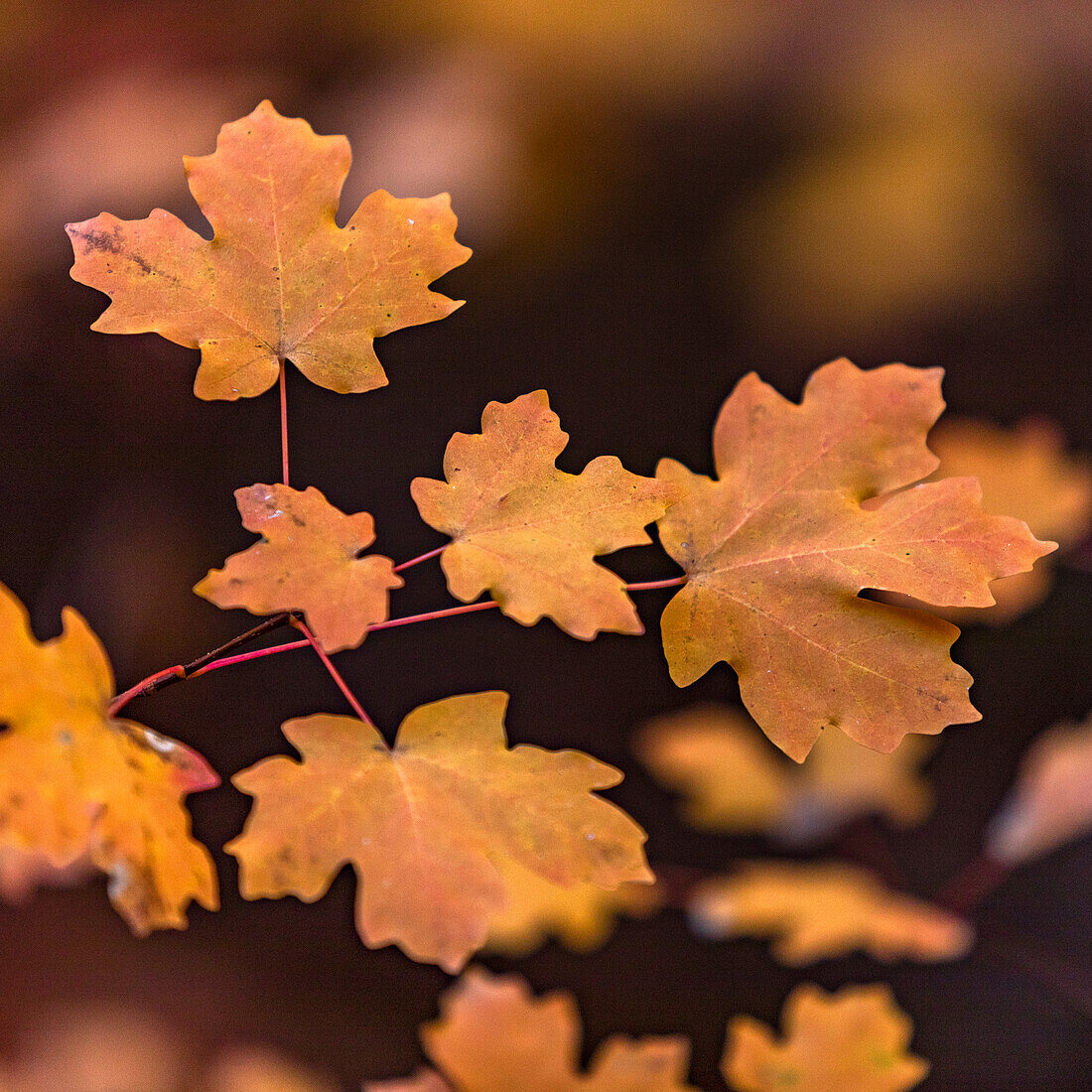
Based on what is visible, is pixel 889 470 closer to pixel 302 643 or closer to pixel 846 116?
pixel 302 643

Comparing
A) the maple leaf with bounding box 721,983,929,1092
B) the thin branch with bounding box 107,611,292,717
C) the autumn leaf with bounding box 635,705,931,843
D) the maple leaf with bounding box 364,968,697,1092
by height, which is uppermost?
the thin branch with bounding box 107,611,292,717

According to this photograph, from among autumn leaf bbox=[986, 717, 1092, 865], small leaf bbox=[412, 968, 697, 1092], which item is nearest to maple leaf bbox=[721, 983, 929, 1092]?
small leaf bbox=[412, 968, 697, 1092]

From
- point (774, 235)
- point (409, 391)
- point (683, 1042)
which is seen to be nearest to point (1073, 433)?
point (774, 235)

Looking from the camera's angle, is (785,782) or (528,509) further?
(785,782)

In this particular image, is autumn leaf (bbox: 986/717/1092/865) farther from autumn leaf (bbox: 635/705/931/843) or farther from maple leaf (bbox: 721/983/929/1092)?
maple leaf (bbox: 721/983/929/1092)

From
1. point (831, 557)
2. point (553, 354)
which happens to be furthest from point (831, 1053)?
point (553, 354)

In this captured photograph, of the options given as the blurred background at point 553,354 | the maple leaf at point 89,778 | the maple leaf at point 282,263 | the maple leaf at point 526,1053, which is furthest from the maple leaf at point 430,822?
the blurred background at point 553,354

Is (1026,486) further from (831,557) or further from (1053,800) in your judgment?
(831,557)
